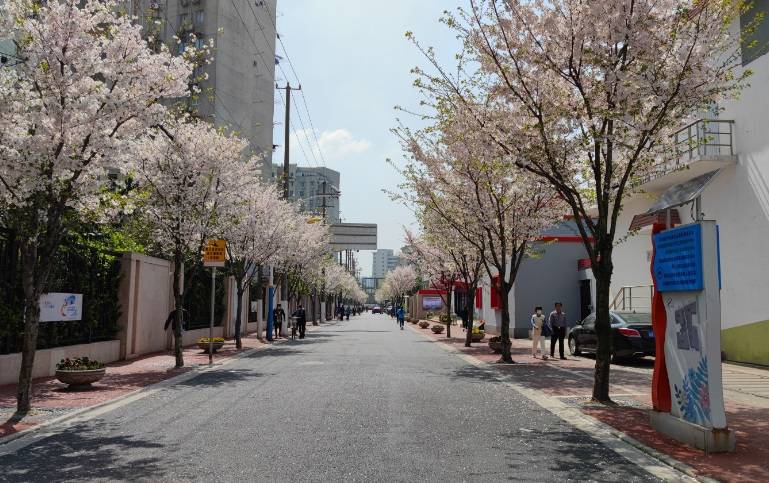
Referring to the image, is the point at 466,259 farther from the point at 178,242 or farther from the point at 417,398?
the point at 417,398

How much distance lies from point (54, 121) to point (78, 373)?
5.03 metres

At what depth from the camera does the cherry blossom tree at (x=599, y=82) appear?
9.60 m

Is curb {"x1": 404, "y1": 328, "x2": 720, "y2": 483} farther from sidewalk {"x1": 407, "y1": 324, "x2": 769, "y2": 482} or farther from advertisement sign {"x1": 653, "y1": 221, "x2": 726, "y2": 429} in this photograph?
advertisement sign {"x1": 653, "y1": 221, "x2": 726, "y2": 429}

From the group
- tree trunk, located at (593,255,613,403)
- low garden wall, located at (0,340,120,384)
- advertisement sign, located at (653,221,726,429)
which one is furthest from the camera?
low garden wall, located at (0,340,120,384)

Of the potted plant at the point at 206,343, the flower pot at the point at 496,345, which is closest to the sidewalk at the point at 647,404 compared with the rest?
the flower pot at the point at 496,345

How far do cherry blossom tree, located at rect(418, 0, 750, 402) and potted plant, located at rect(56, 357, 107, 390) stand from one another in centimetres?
874

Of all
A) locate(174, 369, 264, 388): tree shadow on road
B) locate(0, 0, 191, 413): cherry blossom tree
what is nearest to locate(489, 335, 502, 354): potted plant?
locate(174, 369, 264, 388): tree shadow on road

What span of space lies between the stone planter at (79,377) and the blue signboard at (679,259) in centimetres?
1010

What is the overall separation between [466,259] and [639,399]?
1618 cm

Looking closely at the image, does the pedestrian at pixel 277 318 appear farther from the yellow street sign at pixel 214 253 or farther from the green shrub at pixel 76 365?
the green shrub at pixel 76 365

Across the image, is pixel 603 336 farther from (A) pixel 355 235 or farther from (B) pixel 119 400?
(A) pixel 355 235

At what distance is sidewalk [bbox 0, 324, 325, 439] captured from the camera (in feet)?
29.3

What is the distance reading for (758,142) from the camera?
15.4 metres

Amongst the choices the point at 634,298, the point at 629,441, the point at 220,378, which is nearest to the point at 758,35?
the point at 634,298
